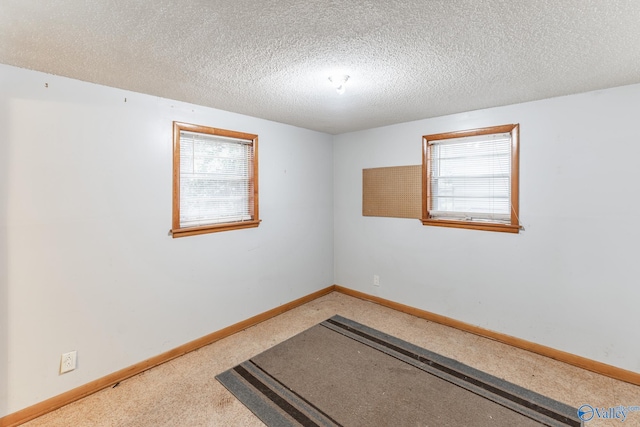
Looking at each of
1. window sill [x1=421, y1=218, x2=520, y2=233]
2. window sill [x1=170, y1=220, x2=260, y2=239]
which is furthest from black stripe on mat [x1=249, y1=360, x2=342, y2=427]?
window sill [x1=421, y1=218, x2=520, y2=233]

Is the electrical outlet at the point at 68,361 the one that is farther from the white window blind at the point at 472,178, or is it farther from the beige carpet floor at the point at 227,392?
the white window blind at the point at 472,178

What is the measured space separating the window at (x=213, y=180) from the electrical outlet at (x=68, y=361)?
1073mm

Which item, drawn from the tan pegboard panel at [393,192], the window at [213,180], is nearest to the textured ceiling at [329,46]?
the window at [213,180]

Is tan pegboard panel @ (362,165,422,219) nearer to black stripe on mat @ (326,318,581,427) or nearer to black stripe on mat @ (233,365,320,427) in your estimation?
black stripe on mat @ (326,318,581,427)

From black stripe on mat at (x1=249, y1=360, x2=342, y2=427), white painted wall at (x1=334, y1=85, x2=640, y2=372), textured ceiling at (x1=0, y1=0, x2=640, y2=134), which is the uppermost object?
textured ceiling at (x1=0, y1=0, x2=640, y2=134)

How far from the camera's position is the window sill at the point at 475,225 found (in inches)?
107

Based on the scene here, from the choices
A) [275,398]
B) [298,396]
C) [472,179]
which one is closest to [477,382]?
[298,396]

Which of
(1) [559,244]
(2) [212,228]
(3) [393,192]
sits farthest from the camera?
(3) [393,192]

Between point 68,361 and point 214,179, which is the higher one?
point 214,179

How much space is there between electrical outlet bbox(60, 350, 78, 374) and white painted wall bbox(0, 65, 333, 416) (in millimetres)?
30

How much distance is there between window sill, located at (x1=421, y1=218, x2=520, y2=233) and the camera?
107 inches

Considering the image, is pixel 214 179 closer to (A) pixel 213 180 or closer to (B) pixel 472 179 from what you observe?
(A) pixel 213 180

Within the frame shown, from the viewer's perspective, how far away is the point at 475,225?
115 inches

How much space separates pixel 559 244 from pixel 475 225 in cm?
67
